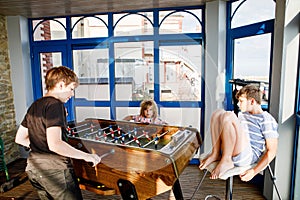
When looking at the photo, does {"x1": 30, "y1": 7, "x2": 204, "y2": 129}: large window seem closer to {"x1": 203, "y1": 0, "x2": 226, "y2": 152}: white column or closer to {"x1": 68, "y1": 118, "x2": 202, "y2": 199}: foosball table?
{"x1": 203, "y1": 0, "x2": 226, "y2": 152}: white column

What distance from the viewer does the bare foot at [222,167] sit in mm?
1898

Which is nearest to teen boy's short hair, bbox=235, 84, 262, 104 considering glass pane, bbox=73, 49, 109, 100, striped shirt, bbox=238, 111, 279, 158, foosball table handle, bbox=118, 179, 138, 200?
striped shirt, bbox=238, 111, 279, 158

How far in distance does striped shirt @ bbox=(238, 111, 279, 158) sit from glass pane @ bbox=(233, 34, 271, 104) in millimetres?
1122

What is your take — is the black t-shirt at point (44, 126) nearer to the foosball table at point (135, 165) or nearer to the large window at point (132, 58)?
the foosball table at point (135, 165)

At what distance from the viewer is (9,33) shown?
4.16 meters

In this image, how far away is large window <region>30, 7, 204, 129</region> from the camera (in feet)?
12.9

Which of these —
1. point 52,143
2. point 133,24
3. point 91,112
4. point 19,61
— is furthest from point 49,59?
point 52,143

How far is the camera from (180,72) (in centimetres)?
404

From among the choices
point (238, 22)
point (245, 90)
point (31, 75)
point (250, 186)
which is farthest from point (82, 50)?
point (250, 186)

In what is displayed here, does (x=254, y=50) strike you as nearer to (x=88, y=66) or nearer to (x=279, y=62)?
(x=279, y=62)

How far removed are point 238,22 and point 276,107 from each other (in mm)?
1476

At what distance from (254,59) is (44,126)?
2799 millimetres

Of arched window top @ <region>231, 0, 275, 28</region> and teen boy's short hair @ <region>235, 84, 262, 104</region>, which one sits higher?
arched window top @ <region>231, 0, 275, 28</region>

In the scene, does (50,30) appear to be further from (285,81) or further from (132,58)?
(285,81)
